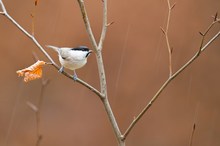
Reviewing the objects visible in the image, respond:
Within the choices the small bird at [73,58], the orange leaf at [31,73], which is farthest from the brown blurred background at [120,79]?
the orange leaf at [31,73]

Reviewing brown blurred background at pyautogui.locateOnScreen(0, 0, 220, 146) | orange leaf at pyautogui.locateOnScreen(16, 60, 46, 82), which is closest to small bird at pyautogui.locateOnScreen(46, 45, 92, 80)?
orange leaf at pyautogui.locateOnScreen(16, 60, 46, 82)

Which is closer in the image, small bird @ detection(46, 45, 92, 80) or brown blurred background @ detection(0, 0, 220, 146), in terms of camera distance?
small bird @ detection(46, 45, 92, 80)

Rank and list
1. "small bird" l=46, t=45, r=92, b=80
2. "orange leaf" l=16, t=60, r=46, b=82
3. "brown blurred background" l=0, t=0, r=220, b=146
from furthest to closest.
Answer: "brown blurred background" l=0, t=0, r=220, b=146 < "small bird" l=46, t=45, r=92, b=80 < "orange leaf" l=16, t=60, r=46, b=82

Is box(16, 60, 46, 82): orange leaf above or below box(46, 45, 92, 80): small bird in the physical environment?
A: above

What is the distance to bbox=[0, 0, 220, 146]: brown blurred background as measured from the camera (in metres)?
5.07

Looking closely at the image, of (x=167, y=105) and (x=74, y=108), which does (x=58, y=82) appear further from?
(x=167, y=105)

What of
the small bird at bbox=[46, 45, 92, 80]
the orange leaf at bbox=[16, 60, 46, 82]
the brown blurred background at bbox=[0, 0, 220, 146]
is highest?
the orange leaf at bbox=[16, 60, 46, 82]

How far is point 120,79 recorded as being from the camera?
516 centimetres

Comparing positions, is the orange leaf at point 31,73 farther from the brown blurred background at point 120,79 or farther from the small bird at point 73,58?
the brown blurred background at point 120,79

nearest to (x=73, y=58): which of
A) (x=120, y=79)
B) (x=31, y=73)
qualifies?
(x=31, y=73)

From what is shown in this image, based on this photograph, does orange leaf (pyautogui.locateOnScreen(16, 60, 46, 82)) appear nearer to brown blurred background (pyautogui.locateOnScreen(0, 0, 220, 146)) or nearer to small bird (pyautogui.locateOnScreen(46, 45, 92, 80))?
small bird (pyautogui.locateOnScreen(46, 45, 92, 80))

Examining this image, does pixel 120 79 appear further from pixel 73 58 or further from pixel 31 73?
pixel 31 73

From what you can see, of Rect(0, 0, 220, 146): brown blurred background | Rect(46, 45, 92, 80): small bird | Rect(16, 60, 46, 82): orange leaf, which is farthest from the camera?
Rect(0, 0, 220, 146): brown blurred background

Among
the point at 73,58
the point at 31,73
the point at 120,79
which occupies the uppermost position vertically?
the point at 31,73
